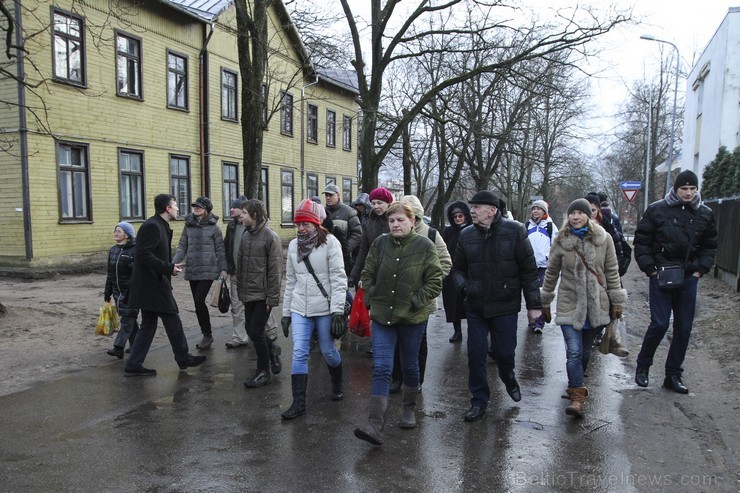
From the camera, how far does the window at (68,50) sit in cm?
1448

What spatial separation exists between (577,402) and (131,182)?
15.6m

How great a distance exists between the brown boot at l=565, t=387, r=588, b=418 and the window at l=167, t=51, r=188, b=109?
1701 centimetres

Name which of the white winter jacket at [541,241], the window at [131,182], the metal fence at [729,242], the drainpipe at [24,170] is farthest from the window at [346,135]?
the white winter jacket at [541,241]

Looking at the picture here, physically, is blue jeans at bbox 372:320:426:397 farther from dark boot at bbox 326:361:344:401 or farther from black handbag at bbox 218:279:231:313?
black handbag at bbox 218:279:231:313

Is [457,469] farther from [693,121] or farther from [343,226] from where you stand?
[693,121]

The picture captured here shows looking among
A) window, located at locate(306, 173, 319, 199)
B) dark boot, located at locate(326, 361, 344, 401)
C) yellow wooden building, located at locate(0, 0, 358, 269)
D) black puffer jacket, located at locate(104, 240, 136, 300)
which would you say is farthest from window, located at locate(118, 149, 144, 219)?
dark boot, located at locate(326, 361, 344, 401)

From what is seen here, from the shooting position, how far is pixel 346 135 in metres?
31.8

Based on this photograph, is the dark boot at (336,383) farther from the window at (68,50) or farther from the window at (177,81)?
the window at (177,81)

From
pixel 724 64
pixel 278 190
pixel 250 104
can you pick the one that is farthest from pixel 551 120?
pixel 250 104

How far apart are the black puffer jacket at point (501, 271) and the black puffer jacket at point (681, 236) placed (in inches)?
60.9

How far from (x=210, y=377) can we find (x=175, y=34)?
15.8 m

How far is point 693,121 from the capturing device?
101ft

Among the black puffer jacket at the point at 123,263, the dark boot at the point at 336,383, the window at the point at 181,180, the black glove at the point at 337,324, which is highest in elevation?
the window at the point at 181,180

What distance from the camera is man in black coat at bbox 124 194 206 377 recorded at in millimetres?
6023
